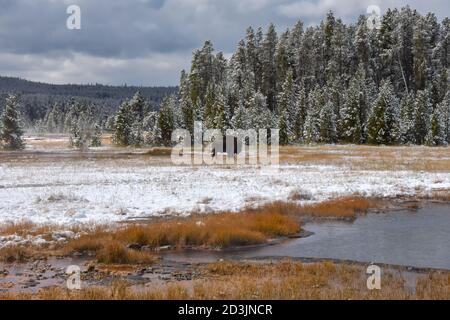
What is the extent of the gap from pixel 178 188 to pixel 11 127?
66889 millimetres

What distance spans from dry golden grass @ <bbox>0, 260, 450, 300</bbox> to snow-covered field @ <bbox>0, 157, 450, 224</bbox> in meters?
8.79

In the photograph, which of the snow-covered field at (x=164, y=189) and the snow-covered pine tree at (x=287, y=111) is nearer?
the snow-covered field at (x=164, y=189)

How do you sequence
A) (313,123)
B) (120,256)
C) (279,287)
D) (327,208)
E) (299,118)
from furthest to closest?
(299,118), (313,123), (327,208), (120,256), (279,287)

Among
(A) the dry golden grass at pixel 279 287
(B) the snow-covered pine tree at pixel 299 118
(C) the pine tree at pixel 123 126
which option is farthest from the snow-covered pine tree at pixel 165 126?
(A) the dry golden grass at pixel 279 287

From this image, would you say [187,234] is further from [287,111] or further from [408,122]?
[287,111]

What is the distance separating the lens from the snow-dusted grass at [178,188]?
22953 millimetres

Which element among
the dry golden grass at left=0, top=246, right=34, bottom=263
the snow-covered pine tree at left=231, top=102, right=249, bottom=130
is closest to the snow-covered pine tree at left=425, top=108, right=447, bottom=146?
the snow-covered pine tree at left=231, top=102, right=249, bottom=130

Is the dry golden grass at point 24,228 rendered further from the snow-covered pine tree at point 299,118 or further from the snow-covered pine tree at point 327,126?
the snow-covered pine tree at point 299,118

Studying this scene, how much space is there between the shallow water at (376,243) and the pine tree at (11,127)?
76565 mm

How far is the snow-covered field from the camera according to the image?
22891 millimetres

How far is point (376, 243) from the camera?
17734 millimetres

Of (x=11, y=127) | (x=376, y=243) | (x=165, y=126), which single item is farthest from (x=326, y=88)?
(x=376, y=243)

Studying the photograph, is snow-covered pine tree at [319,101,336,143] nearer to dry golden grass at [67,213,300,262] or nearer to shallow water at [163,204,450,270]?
shallow water at [163,204,450,270]
